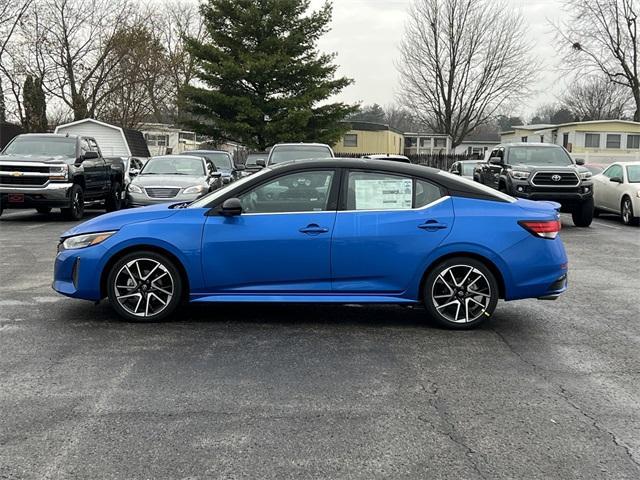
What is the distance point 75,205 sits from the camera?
15680mm

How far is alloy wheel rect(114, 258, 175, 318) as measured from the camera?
6113 millimetres

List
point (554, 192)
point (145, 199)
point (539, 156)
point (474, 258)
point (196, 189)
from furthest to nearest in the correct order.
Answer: point (539, 156) → point (554, 192) → point (196, 189) → point (145, 199) → point (474, 258)

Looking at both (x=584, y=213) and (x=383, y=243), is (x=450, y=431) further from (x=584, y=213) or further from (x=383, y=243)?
(x=584, y=213)

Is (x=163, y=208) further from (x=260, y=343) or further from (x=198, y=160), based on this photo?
(x=198, y=160)

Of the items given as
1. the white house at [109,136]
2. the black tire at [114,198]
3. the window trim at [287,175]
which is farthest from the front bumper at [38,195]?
the white house at [109,136]

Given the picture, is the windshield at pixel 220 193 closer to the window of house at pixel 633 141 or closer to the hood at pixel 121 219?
the hood at pixel 121 219

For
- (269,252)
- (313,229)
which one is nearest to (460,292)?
(313,229)

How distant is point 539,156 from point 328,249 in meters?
12.1

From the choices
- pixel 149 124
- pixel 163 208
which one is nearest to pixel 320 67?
pixel 149 124

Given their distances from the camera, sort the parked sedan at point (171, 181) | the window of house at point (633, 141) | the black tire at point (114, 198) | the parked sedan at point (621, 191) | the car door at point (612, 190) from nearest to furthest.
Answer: the parked sedan at point (171, 181) → the parked sedan at point (621, 191) → the car door at point (612, 190) → the black tire at point (114, 198) → the window of house at point (633, 141)

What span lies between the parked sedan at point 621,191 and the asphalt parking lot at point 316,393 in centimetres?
1044

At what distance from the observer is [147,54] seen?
41.5 m

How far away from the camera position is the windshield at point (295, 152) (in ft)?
53.1

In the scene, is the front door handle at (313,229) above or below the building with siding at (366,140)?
below
